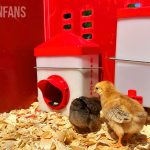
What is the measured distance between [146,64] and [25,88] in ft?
2.05

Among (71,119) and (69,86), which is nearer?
(71,119)

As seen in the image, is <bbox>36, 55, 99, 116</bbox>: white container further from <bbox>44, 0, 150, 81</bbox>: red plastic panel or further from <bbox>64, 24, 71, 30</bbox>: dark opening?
<bbox>64, 24, 71, 30</bbox>: dark opening

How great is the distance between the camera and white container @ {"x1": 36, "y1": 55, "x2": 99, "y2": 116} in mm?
1298

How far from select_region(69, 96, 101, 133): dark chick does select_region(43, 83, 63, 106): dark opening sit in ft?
0.81

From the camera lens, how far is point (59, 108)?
1.38m

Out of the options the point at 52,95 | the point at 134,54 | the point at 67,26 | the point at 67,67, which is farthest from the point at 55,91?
the point at 134,54

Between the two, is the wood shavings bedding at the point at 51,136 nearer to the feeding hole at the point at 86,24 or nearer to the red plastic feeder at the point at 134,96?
the red plastic feeder at the point at 134,96

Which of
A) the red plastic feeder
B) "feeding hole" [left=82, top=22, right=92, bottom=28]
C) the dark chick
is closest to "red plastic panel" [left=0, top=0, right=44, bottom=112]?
"feeding hole" [left=82, top=22, right=92, bottom=28]

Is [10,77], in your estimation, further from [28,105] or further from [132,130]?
[132,130]

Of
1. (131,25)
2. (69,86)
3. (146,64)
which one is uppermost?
(131,25)

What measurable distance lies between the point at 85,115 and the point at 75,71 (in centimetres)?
23

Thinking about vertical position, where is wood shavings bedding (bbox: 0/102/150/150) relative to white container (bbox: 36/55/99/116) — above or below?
below

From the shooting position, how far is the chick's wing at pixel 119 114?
0.97m

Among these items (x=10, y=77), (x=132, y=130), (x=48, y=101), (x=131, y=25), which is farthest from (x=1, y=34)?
(x=132, y=130)
